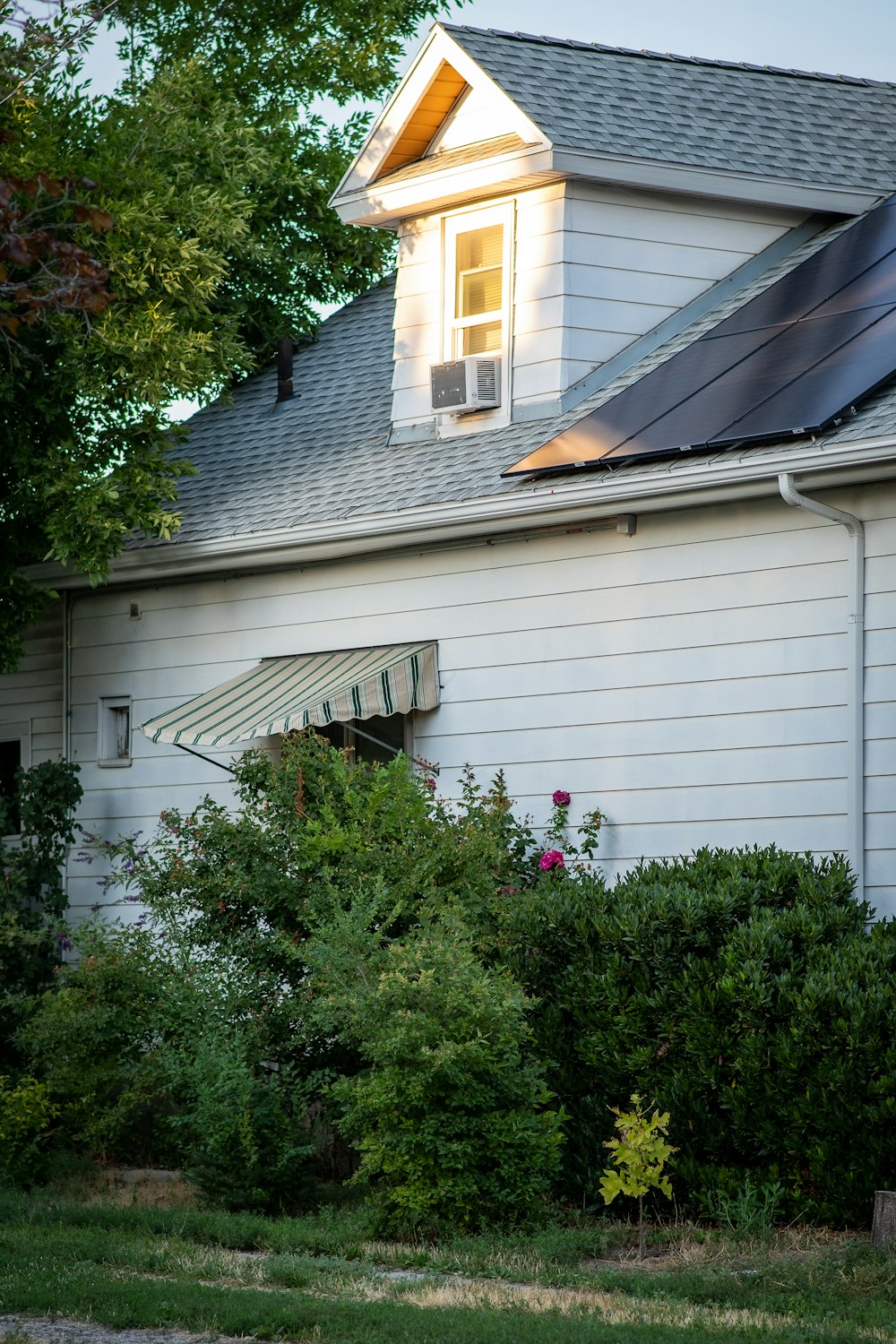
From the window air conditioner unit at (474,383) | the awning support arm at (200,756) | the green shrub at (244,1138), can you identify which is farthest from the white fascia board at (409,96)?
the green shrub at (244,1138)

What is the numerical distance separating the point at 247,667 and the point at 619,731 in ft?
11.2

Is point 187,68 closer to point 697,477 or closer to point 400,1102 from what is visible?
point 697,477

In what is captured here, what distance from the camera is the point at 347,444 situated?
13.8m

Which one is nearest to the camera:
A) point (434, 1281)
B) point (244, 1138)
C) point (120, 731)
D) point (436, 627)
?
point (434, 1281)

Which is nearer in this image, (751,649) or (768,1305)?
(768,1305)

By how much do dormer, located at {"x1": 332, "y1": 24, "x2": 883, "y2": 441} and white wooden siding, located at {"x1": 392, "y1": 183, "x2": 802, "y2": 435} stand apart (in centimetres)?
1

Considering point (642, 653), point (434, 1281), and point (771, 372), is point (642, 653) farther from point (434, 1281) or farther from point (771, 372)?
point (434, 1281)

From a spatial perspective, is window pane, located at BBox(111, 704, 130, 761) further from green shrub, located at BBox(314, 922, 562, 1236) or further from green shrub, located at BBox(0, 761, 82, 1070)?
green shrub, located at BBox(314, 922, 562, 1236)

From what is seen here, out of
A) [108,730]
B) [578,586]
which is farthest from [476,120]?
[108,730]

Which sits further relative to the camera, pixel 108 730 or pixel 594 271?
pixel 108 730

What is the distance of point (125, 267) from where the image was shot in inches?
496

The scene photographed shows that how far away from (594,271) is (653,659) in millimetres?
3393

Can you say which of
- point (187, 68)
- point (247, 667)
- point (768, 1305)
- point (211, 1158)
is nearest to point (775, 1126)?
point (768, 1305)

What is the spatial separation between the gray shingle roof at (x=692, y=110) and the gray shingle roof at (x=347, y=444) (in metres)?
0.81
